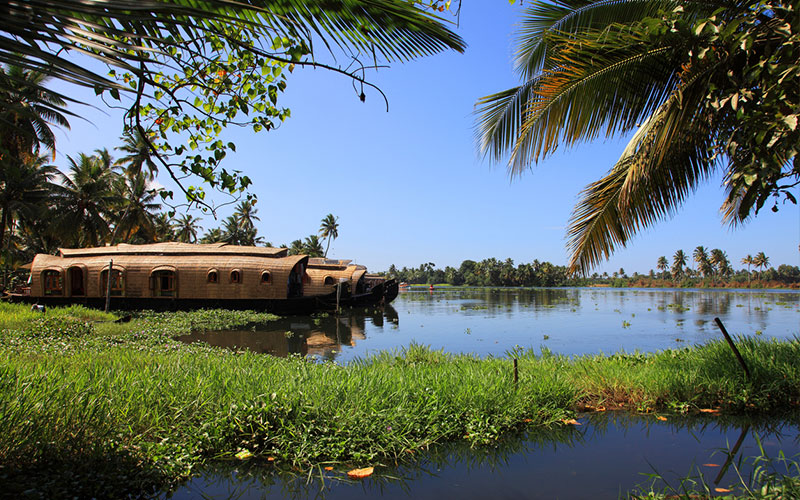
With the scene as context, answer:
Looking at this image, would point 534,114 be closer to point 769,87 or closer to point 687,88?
point 687,88

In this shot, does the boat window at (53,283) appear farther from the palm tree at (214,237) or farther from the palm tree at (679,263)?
the palm tree at (679,263)

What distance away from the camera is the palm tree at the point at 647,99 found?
10.6 ft

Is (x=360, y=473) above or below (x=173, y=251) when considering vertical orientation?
below

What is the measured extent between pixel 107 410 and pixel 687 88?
558 cm

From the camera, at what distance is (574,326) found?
A: 18.5 m

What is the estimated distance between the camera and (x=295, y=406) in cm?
431

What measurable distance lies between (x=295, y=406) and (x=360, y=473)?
101 cm

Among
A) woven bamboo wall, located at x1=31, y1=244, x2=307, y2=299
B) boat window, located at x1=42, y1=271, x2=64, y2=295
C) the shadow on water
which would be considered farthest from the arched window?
the shadow on water

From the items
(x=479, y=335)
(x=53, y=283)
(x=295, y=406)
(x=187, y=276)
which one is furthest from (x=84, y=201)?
(x=295, y=406)

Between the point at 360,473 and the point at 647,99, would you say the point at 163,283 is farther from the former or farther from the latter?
the point at 647,99

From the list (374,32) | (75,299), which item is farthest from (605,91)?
(75,299)

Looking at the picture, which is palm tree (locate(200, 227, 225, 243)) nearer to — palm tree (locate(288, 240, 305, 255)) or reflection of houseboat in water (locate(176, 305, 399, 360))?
palm tree (locate(288, 240, 305, 255))

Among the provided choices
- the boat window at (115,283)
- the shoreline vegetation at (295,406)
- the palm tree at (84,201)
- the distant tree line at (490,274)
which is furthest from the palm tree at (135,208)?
the distant tree line at (490,274)

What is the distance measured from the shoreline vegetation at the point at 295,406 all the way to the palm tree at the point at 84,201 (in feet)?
83.5
